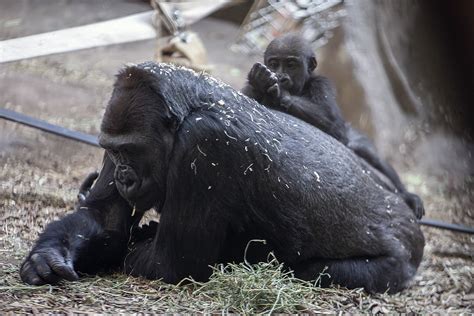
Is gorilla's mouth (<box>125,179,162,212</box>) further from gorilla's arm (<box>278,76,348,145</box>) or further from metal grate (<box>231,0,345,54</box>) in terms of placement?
metal grate (<box>231,0,345,54</box>)

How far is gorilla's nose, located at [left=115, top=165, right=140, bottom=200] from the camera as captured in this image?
3.66 m

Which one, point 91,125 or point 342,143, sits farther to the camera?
point 91,125

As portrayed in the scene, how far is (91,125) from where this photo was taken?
6949mm

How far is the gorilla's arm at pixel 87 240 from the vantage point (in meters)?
3.53

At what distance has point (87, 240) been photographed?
12.7 ft

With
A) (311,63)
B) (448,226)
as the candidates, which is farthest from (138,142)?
(448,226)

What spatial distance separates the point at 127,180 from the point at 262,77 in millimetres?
1186

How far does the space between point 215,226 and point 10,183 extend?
235 centimetres

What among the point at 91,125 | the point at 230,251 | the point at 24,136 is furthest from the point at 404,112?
the point at 230,251

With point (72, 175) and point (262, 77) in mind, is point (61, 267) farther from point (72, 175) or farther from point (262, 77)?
point (72, 175)

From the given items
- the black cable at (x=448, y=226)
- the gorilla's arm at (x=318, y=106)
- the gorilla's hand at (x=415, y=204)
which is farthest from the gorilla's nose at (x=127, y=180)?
the black cable at (x=448, y=226)

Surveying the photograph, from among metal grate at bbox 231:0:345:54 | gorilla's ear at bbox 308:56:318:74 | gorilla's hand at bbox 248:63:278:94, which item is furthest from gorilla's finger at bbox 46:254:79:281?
metal grate at bbox 231:0:345:54

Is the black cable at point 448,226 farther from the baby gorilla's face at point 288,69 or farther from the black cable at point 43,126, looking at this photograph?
the black cable at point 43,126

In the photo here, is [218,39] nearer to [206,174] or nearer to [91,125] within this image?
[91,125]
